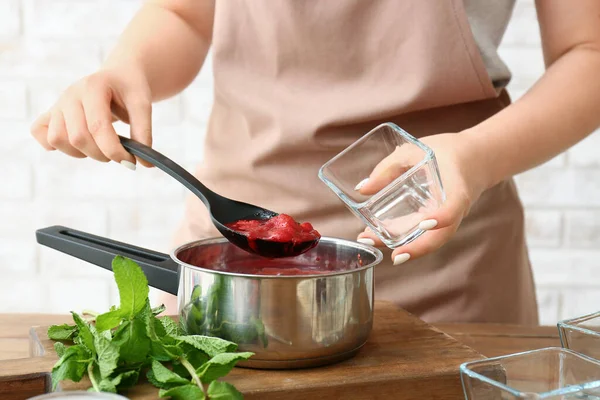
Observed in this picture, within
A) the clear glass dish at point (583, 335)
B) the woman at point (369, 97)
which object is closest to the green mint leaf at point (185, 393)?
the clear glass dish at point (583, 335)

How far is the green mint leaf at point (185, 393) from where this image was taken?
688mm

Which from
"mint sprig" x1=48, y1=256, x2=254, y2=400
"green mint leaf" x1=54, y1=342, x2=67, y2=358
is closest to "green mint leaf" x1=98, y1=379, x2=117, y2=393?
"mint sprig" x1=48, y1=256, x2=254, y2=400

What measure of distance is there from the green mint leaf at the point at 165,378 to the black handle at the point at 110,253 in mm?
158

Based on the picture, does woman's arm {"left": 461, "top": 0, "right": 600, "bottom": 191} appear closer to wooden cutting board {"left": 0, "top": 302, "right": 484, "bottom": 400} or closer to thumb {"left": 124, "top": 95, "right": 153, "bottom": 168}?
wooden cutting board {"left": 0, "top": 302, "right": 484, "bottom": 400}

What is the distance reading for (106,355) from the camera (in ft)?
2.38

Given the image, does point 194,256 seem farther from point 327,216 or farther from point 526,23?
point 526,23

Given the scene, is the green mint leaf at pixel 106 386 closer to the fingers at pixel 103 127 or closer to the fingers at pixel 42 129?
the fingers at pixel 103 127

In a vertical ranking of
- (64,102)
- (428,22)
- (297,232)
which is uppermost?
(428,22)

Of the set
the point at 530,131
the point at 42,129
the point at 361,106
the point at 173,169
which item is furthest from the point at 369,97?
the point at 42,129

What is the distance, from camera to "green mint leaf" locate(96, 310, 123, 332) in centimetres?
77

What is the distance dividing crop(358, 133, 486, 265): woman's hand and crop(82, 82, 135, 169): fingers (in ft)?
0.96

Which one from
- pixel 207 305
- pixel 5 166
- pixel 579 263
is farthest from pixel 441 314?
pixel 5 166

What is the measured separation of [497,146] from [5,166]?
4.24 feet

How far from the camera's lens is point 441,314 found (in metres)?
1.18
